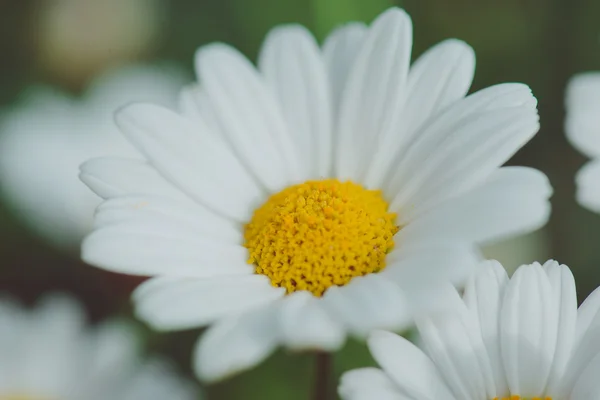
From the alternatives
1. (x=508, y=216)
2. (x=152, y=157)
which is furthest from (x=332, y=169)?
(x=508, y=216)

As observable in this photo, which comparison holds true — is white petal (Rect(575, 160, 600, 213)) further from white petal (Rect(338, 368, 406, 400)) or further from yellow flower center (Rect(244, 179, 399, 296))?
white petal (Rect(338, 368, 406, 400))

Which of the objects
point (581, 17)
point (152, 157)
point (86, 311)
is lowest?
point (86, 311)

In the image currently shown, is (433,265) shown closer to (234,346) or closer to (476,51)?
(234,346)

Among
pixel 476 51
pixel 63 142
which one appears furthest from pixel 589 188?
pixel 63 142

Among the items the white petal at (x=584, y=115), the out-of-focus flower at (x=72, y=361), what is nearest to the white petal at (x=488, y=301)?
the white petal at (x=584, y=115)


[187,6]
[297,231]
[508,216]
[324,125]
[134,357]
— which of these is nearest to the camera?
[508,216]

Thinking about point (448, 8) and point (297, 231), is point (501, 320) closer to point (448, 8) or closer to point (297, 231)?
point (297, 231)

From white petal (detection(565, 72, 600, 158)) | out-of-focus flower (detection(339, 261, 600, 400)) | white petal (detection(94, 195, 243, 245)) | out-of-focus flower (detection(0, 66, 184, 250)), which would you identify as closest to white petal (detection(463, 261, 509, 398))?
out-of-focus flower (detection(339, 261, 600, 400))
